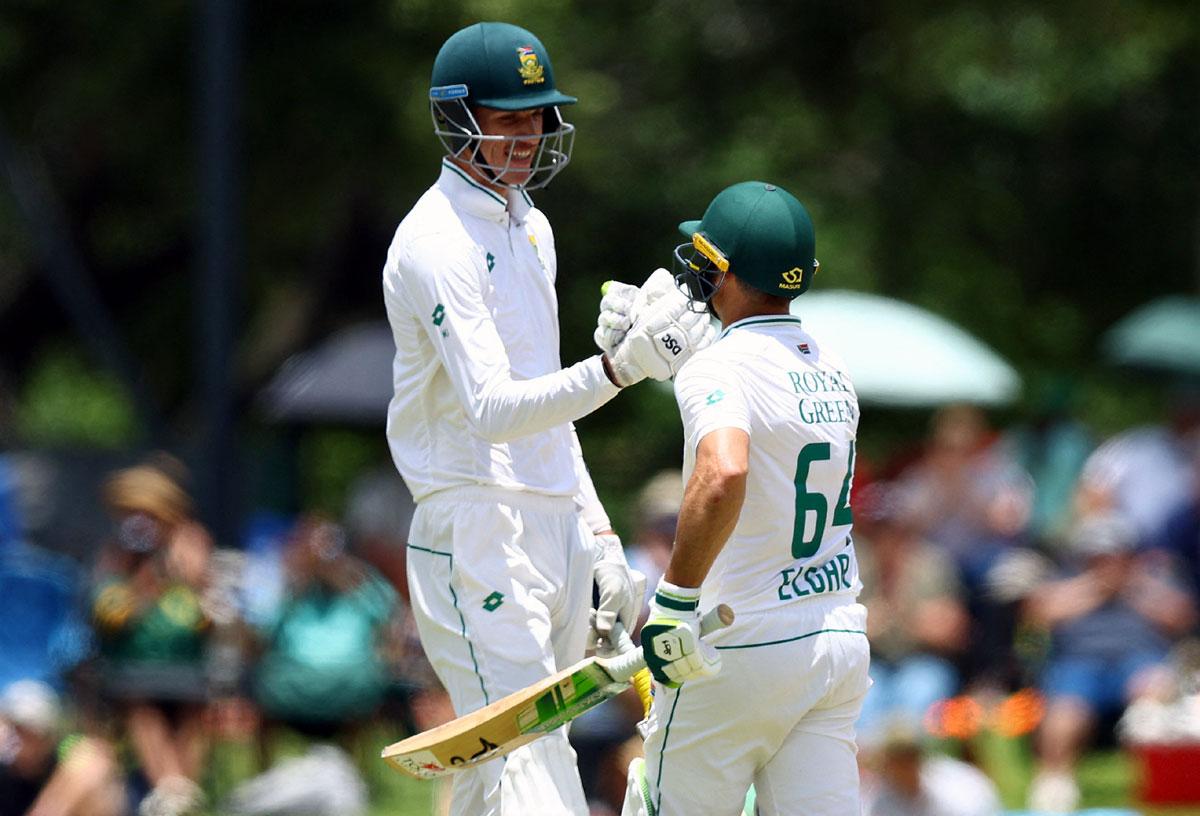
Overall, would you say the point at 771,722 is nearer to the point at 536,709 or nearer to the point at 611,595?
the point at 536,709

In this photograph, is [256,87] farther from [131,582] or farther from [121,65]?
[131,582]

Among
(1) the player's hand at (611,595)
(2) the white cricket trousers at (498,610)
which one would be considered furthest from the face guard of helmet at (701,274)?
(1) the player's hand at (611,595)

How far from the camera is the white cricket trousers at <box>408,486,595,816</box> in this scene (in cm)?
522

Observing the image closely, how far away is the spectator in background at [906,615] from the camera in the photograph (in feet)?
34.8

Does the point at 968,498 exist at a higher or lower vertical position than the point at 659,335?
lower

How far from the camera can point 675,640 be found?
15.6ft

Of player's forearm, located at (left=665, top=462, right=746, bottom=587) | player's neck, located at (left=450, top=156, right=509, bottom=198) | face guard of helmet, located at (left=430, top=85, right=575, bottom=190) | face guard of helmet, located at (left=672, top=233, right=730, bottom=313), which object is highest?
face guard of helmet, located at (left=430, top=85, right=575, bottom=190)

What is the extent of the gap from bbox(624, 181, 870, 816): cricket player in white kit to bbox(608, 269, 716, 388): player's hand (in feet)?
0.21

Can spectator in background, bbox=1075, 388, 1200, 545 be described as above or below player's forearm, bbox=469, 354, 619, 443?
below

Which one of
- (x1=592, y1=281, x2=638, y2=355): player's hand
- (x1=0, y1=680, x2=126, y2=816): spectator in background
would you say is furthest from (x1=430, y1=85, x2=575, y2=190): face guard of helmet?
(x1=0, y1=680, x2=126, y2=816): spectator in background

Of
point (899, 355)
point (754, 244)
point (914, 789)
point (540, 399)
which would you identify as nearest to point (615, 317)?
point (540, 399)

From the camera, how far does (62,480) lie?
575 inches

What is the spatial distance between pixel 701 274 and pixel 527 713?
1203 millimetres

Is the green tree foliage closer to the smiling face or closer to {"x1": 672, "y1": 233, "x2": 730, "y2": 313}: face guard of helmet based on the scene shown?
the smiling face
